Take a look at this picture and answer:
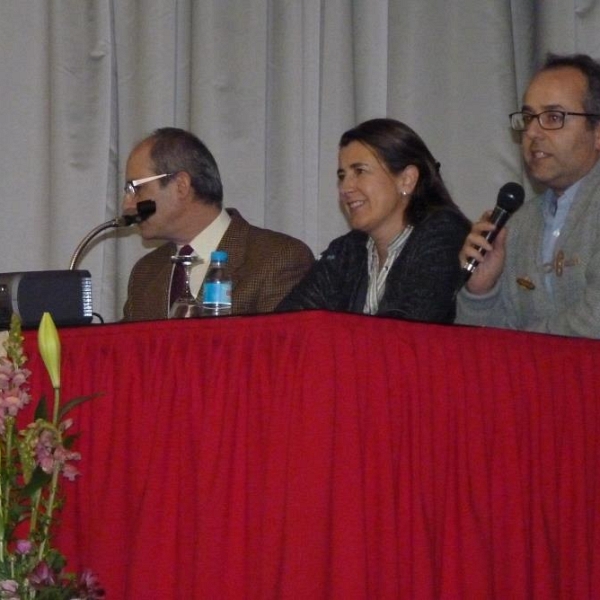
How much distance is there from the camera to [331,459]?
181 cm

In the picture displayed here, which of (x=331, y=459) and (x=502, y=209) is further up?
(x=502, y=209)

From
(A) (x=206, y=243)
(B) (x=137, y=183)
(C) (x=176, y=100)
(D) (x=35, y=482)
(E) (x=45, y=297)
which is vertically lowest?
(D) (x=35, y=482)

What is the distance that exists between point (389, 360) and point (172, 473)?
1.32 feet

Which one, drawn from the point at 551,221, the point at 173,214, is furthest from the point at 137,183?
the point at 551,221

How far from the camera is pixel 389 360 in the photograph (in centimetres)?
188

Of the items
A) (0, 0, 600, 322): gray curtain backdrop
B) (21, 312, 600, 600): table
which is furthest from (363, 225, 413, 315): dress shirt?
(0, 0, 600, 322): gray curtain backdrop

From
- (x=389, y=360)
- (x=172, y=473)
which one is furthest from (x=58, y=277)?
(x=389, y=360)

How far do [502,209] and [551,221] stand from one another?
28 centimetres

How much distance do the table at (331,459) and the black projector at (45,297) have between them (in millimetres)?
236

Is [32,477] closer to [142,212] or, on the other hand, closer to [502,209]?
[502,209]

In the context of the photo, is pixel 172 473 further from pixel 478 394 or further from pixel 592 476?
pixel 592 476

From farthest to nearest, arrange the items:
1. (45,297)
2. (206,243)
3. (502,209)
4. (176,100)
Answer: (176,100)
(206,243)
(45,297)
(502,209)

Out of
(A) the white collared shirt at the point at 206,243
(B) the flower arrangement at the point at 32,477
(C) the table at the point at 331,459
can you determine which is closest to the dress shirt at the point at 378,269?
(A) the white collared shirt at the point at 206,243

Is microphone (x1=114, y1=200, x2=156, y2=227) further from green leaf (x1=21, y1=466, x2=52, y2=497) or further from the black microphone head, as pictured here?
green leaf (x1=21, y1=466, x2=52, y2=497)
